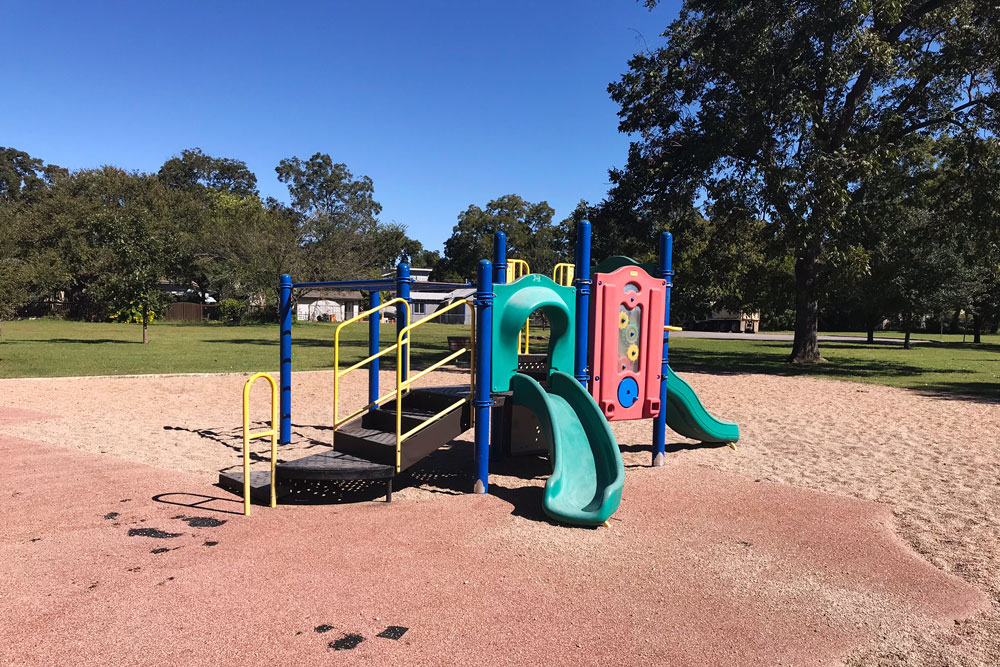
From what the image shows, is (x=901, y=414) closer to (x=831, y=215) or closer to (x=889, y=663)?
(x=831, y=215)

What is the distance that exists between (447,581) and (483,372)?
2.39 m

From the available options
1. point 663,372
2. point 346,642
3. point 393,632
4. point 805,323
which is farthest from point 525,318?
point 805,323

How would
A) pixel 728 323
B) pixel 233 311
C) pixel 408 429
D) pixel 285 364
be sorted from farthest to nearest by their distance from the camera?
pixel 728 323 → pixel 233 311 → pixel 285 364 → pixel 408 429

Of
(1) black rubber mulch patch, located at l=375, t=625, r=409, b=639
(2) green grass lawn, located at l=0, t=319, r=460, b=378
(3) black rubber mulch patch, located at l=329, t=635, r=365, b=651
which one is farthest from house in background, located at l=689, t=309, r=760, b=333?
(3) black rubber mulch patch, located at l=329, t=635, r=365, b=651

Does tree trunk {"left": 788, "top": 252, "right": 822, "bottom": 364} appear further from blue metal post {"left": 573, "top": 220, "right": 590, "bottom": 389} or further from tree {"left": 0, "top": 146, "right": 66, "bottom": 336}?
tree {"left": 0, "top": 146, "right": 66, "bottom": 336}

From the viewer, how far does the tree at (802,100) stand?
1694 centimetres

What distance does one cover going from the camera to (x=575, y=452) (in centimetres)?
579

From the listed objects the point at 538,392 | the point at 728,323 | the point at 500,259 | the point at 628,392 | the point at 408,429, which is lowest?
the point at 408,429

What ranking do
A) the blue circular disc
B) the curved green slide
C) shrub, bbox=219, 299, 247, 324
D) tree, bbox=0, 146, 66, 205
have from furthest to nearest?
tree, bbox=0, 146, 66, 205, shrub, bbox=219, 299, 247, 324, the curved green slide, the blue circular disc

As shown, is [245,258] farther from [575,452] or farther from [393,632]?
[393,632]

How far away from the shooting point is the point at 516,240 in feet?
223

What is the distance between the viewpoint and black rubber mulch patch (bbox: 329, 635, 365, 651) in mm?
3203

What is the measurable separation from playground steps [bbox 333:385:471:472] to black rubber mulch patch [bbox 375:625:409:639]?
92.0 inches

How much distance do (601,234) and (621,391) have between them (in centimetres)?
1706
